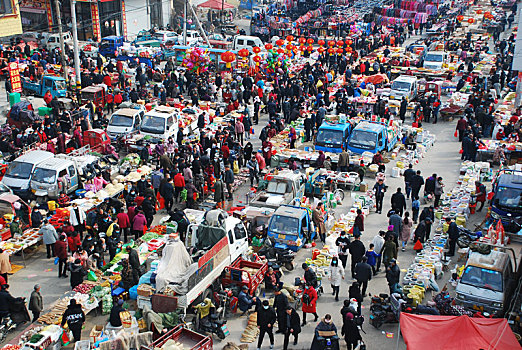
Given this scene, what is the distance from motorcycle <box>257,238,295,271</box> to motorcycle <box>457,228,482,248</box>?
17.5ft

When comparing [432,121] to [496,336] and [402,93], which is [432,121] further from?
[496,336]

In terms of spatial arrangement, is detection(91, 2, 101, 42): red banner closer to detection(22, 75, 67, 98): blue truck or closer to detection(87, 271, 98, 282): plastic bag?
detection(22, 75, 67, 98): blue truck

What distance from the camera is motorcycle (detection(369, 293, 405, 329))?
52.0 ft

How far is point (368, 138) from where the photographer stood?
26.7 meters

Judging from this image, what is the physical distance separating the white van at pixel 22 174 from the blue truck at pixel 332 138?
10907 millimetres

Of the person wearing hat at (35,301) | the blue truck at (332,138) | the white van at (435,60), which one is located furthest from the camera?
the white van at (435,60)

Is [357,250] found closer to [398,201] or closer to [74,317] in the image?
[398,201]

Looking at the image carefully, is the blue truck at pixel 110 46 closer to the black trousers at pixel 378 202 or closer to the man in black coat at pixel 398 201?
the black trousers at pixel 378 202

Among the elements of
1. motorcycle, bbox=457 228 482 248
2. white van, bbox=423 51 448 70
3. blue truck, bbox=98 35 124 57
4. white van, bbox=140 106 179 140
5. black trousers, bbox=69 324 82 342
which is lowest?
black trousers, bbox=69 324 82 342

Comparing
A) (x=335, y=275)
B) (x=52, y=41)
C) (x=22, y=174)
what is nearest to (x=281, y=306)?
(x=335, y=275)

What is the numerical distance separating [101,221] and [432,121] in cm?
2061

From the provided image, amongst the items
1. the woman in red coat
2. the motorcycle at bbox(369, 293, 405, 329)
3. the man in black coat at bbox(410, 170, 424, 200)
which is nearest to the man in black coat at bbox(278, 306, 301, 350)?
the woman in red coat

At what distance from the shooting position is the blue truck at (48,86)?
34250 mm

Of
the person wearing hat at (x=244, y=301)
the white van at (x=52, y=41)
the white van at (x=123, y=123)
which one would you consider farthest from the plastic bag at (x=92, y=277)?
the white van at (x=52, y=41)
